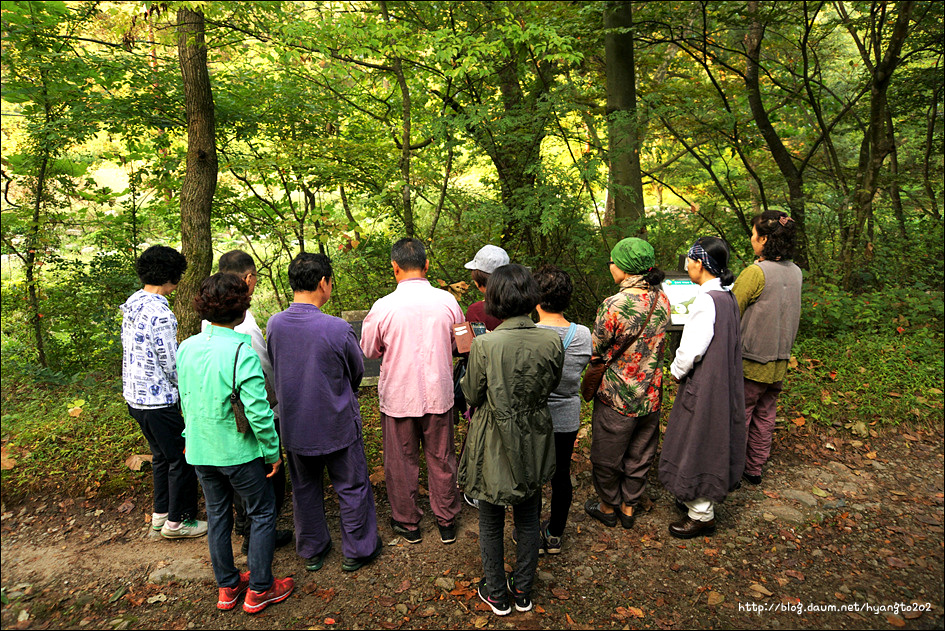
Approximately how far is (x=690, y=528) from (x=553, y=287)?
207 cm

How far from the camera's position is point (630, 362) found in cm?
354

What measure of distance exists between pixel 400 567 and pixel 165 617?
4.65 ft

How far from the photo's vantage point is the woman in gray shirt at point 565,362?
3.26 metres

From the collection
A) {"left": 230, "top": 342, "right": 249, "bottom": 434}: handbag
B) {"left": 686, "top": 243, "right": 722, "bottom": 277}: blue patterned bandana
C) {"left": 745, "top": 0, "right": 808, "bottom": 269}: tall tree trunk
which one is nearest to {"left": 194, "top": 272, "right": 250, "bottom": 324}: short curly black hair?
{"left": 230, "top": 342, "right": 249, "bottom": 434}: handbag

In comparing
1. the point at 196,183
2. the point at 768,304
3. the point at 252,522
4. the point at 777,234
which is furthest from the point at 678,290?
the point at 196,183

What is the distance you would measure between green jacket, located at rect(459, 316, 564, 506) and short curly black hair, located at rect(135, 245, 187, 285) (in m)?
2.27

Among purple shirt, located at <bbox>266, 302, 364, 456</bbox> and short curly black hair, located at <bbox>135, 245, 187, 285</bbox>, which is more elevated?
short curly black hair, located at <bbox>135, 245, 187, 285</bbox>

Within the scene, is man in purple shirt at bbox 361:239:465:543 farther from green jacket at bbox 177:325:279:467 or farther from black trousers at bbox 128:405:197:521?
black trousers at bbox 128:405:197:521

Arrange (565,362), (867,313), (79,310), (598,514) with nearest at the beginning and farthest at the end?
(565,362) → (598,514) → (79,310) → (867,313)

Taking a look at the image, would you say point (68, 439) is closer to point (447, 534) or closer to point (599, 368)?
point (447, 534)

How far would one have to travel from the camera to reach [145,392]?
354 cm

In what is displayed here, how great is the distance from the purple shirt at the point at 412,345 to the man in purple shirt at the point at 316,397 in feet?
0.83

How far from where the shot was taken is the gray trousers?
11.9ft

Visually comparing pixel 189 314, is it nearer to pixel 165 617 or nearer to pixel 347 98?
pixel 165 617
